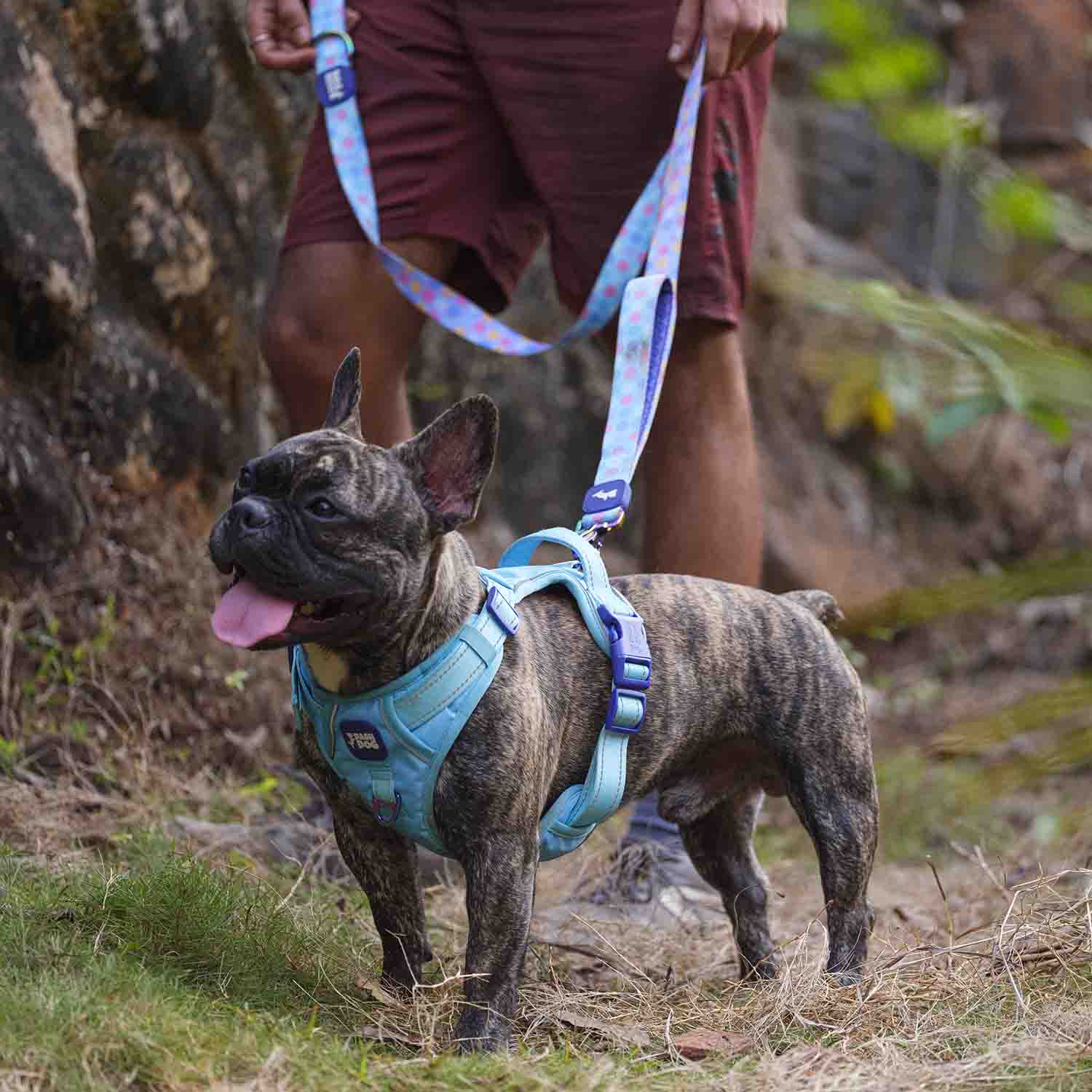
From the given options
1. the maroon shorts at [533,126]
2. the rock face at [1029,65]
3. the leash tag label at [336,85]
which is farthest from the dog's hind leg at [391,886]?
the rock face at [1029,65]

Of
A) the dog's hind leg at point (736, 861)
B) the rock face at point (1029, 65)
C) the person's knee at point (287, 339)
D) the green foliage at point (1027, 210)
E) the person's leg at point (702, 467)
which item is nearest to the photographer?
the dog's hind leg at point (736, 861)

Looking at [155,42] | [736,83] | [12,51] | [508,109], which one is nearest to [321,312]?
[508,109]

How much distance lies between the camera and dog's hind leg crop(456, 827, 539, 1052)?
2410 mm

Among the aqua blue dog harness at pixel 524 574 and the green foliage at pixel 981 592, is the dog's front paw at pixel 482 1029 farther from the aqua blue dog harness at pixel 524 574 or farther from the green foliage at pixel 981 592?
the green foliage at pixel 981 592

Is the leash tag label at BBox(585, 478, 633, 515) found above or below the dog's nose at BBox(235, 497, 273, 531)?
below

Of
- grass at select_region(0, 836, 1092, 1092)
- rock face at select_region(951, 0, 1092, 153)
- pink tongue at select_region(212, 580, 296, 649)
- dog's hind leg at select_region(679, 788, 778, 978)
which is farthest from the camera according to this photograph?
rock face at select_region(951, 0, 1092, 153)

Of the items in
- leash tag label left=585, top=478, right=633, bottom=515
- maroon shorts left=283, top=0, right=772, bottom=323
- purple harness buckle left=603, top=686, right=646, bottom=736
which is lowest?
purple harness buckle left=603, top=686, right=646, bottom=736

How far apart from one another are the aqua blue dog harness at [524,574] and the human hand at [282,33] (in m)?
0.12

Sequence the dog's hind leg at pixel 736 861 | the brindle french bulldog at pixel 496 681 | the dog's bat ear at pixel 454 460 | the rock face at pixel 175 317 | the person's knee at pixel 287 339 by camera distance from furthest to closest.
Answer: the rock face at pixel 175 317 → the person's knee at pixel 287 339 → the dog's hind leg at pixel 736 861 → the dog's bat ear at pixel 454 460 → the brindle french bulldog at pixel 496 681

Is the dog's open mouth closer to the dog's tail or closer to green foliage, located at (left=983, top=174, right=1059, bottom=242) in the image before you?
the dog's tail

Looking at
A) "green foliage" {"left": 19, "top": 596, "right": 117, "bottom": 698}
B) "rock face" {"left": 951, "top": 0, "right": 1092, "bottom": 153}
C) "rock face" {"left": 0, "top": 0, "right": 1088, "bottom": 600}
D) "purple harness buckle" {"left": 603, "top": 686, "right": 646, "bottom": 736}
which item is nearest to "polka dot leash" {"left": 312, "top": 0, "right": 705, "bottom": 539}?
"purple harness buckle" {"left": 603, "top": 686, "right": 646, "bottom": 736}

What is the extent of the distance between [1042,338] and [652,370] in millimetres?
1406

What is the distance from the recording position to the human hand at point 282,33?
3514mm

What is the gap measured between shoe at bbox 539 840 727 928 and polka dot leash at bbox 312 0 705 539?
0.95 m
